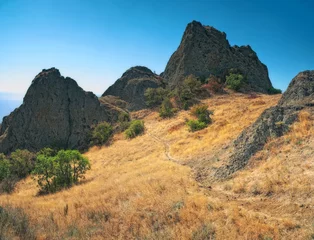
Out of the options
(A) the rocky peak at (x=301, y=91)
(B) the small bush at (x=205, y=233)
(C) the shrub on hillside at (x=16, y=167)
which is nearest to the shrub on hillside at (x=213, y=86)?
(A) the rocky peak at (x=301, y=91)

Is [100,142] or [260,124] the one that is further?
[100,142]

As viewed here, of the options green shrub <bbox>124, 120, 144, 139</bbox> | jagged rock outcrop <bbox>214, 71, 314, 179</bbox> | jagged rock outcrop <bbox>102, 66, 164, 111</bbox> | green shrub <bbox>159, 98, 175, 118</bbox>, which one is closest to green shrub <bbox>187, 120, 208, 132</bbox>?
green shrub <bbox>124, 120, 144, 139</bbox>

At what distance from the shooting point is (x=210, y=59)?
69.2 metres

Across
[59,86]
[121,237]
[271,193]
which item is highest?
[59,86]

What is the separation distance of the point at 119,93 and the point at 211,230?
210 feet

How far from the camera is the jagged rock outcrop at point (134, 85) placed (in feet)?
212

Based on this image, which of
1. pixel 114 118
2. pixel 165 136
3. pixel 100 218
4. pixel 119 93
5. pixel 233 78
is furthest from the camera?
pixel 119 93

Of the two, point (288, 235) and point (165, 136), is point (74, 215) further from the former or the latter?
point (165, 136)

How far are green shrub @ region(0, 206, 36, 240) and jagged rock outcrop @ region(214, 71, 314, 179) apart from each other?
32.5ft

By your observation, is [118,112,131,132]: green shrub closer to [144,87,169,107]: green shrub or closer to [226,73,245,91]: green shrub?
[144,87,169,107]: green shrub

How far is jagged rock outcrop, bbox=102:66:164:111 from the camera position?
212ft

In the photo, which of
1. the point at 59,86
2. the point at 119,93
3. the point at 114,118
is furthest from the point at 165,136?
the point at 119,93

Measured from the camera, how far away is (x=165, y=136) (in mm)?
38188

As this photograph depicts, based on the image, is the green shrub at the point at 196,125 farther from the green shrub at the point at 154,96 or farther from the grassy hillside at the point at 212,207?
the green shrub at the point at 154,96
